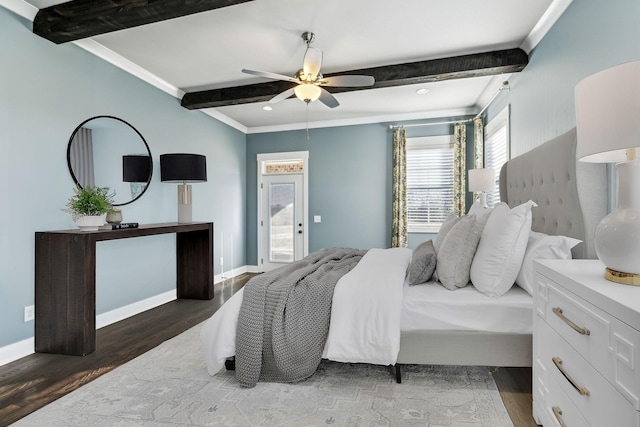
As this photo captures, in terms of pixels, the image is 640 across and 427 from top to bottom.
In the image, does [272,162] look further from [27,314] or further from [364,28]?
[27,314]

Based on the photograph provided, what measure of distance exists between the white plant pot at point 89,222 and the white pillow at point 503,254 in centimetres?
296

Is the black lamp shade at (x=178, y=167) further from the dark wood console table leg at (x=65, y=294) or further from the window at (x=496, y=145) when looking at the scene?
the window at (x=496, y=145)

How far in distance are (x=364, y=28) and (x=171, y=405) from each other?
122 inches

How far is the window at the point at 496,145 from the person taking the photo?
382 centimetres

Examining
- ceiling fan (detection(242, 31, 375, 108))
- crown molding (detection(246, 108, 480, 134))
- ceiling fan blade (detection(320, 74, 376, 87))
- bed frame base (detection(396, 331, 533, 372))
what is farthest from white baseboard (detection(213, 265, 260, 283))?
bed frame base (detection(396, 331, 533, 372))

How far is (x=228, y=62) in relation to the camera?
3.53 m

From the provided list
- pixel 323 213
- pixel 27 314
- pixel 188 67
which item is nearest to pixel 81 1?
pixel 188 67

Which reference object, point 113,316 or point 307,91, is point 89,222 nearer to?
point 113,316

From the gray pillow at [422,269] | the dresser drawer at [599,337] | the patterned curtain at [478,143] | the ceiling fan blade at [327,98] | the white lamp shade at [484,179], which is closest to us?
the dresser drawer at [599,337]

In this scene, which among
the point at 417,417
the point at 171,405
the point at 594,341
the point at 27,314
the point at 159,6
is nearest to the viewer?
the point at 594,341

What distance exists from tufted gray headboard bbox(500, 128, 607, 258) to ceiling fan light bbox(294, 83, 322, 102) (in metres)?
1.88

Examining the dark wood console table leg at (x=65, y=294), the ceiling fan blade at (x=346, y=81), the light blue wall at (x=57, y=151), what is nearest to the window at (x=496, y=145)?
the ceiling fan blade at (x=346, y=81)

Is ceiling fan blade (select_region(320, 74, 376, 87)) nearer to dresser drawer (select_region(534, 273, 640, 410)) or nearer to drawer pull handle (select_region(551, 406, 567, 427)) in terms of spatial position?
dresser drawer (select_region(534, 273, 640, 410))

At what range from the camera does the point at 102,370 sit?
232cm
